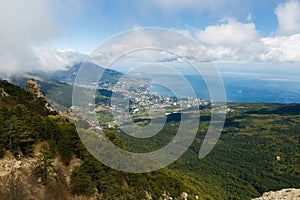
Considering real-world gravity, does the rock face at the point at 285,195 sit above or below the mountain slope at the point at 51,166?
below

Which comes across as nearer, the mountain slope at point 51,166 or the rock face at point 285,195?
the mountain slope at point 51,166

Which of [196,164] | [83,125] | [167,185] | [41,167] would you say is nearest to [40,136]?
[41,167]

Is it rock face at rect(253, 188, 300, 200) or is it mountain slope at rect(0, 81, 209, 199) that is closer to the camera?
mountain slope at rect(0, 81, 209, 199)

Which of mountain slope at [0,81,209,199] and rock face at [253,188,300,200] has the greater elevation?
mountain slope at [0,81,209,199]

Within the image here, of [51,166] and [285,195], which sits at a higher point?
[51,166]

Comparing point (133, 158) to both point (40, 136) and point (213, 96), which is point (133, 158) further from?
point (213, 96)

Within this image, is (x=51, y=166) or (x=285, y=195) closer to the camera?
(x=51, y=166)

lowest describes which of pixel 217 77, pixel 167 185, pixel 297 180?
pixel 297 180

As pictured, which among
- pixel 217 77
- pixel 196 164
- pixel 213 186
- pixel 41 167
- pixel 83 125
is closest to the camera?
pixel 217 77

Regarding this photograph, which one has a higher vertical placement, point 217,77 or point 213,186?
point 217,77

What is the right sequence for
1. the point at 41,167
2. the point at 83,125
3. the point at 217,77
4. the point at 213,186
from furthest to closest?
the point at 213,186 < the point at 83,125 < the point at 41,167 < the point at 217,77

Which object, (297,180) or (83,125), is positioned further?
(297,180)
